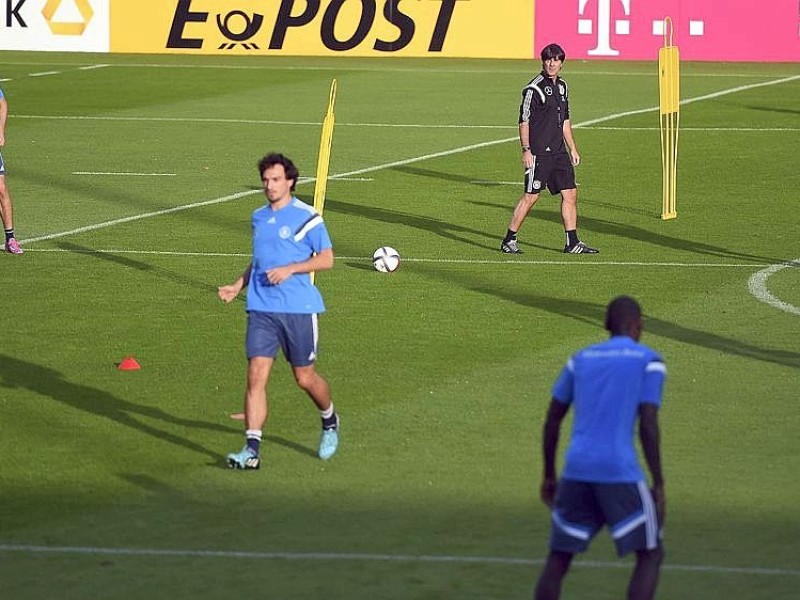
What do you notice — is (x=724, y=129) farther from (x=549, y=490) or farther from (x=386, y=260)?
(x=549, y=490)

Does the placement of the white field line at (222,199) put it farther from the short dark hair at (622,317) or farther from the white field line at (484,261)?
the short dark hair at (622,317)

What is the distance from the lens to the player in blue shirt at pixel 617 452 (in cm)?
779

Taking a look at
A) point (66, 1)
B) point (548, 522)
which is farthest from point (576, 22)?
point (548, 522)

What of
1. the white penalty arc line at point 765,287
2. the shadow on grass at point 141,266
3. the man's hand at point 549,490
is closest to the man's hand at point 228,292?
the man's hand at point 549,490

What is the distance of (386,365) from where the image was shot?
574 inches

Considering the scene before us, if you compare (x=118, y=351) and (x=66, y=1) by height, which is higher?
(x=66, y=1)

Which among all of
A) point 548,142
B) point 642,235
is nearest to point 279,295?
point 548,142

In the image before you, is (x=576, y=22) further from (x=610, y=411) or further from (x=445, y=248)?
(x=610, y=411)

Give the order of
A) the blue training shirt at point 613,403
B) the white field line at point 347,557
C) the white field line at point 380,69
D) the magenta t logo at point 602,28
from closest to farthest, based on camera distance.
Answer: the blue training shirt at point 613,403
the white field line at point 347,557
the white field line at point 380,69
the magenta t logo at point 602,28

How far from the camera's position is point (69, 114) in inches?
1430

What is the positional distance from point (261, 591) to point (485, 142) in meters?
23.0

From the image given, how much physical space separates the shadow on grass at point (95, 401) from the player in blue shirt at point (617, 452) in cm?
420

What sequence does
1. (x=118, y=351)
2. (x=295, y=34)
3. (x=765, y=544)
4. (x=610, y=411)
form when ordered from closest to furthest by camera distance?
(x=610, y=411), (x=765, y=544), (x=118, y=351), (x=295, y=34)

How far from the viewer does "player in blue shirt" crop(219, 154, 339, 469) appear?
11.3 m
